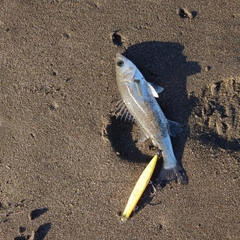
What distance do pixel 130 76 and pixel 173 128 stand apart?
2.69 feet

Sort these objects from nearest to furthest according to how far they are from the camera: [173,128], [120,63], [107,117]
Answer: [120,63] → [173,128] → [107,117]

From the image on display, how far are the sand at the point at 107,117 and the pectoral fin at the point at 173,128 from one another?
9cm

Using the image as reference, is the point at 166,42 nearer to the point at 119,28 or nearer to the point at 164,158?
the point at 119,28

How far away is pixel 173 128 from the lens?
379cm

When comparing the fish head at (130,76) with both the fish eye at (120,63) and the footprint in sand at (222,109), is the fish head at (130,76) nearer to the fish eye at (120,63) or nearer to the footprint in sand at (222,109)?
the fish eye at (120,63)

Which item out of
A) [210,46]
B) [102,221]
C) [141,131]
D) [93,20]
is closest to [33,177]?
[102,221]

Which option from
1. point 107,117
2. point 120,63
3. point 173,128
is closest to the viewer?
point 120,63

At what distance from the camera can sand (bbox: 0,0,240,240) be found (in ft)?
12.5

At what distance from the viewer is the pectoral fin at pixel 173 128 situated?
3.79 meters

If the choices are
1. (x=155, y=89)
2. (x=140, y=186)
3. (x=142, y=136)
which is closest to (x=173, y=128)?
(x=142, y=136)

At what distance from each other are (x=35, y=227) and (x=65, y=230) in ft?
1.28

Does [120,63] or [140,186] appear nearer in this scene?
[120,63]

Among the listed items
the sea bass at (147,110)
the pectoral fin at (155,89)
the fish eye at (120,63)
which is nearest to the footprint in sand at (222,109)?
the sea bass at (147,110)

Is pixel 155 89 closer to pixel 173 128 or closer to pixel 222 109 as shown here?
pixel 173 128
